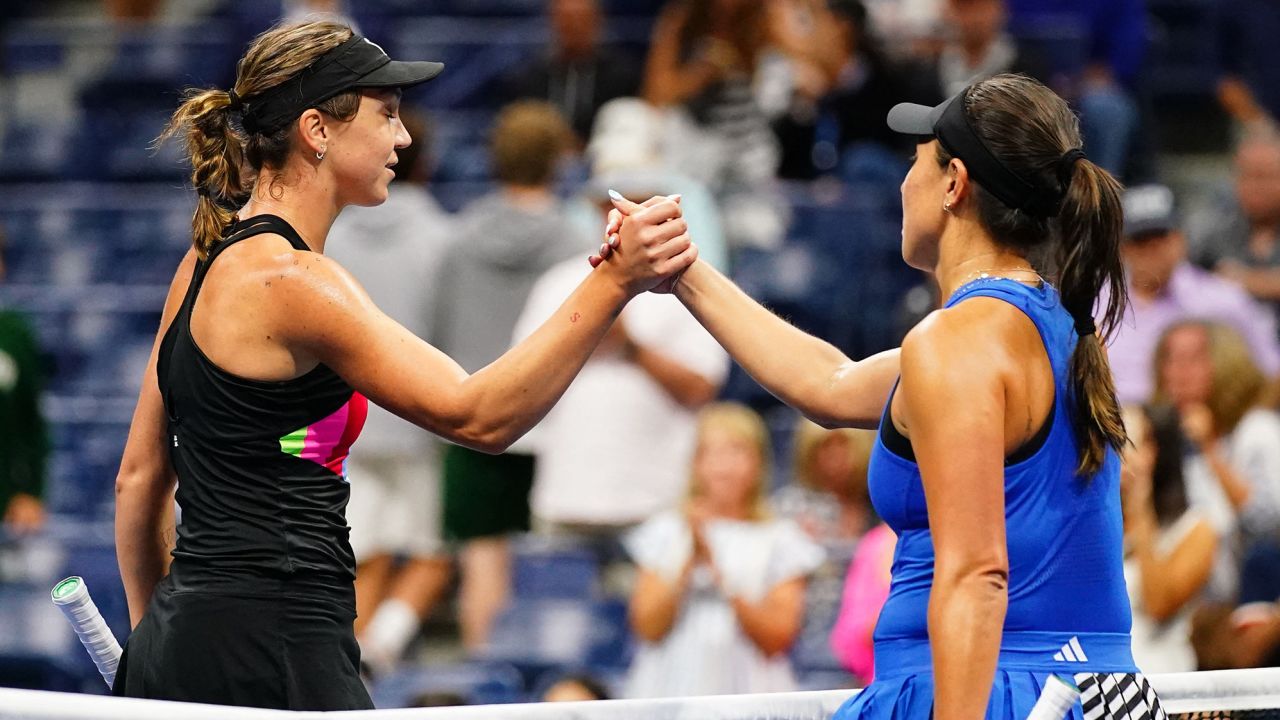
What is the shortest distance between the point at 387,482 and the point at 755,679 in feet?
6.11

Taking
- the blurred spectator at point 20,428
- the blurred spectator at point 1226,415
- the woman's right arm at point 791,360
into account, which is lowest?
the blurred spectator at point 20,428

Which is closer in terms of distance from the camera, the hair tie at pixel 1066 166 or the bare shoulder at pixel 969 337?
the bare shoulder at pixel 969 337

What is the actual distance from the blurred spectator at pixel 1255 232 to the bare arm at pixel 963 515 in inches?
213

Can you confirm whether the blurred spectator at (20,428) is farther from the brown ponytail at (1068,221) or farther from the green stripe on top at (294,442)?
the brown ponytail at (1068,221)

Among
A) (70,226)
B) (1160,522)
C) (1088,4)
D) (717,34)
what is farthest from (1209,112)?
(70,226)

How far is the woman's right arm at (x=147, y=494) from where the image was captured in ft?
10.6

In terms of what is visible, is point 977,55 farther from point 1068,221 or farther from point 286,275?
point 286,275

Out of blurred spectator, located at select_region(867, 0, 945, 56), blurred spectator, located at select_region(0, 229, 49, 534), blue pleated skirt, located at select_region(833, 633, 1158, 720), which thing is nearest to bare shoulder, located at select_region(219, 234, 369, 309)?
blue pleated skirt, located at select_region(833, 633, 1158, 720)

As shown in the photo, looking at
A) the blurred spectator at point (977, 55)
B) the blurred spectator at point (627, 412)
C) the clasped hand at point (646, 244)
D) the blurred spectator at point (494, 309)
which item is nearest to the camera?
the clasped hand at point (646, 244)

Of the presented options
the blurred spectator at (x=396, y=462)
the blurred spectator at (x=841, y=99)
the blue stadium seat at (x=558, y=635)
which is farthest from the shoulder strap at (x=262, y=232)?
the blurred spectator at (x=841, y=99)

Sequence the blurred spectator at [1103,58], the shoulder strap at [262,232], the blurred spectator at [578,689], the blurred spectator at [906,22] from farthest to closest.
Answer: the blurred spectator at [906,22]
the blurred spectator at [1103,58]
the blurred spectator at [578,689]
the shoulder strap at [262,232]

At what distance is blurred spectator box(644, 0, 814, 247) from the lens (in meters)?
8.32

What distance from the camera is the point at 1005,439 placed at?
2668mm

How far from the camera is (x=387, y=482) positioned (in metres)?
6.85
